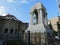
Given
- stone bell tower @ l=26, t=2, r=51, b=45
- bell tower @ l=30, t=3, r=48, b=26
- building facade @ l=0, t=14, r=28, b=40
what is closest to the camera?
stone bell tower @ l=26, t=2, r=51, b=45

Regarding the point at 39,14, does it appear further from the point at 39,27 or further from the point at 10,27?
the point at 10,27

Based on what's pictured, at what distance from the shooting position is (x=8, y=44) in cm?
1300

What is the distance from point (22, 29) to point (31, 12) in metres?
9.54

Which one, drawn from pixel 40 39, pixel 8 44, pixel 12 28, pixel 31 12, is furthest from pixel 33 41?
pixel 12 28

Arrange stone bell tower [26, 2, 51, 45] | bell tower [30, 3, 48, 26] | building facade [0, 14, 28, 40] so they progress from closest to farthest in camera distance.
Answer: stone bell tower [26, 2, 51, 45]
bell tower [30, 3, 48, 26]
building facade [0, 14, 28, 40]

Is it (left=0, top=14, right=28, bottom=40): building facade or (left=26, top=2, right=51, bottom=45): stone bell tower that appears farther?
(left=0, top=14, right=28, bottom=40): building facade

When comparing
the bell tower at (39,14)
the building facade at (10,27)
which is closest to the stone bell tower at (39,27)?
the bell tower at (39,14)

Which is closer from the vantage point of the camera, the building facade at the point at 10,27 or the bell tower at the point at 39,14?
the bell tower at the point at 39,14

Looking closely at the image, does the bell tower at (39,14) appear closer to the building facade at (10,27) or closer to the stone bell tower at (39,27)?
the stone bell tower at (39,27)

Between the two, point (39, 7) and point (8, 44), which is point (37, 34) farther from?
point (39, 7)

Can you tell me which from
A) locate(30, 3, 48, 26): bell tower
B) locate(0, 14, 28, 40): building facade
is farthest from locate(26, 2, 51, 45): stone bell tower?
locate(0, 14, 28, 40): building facade

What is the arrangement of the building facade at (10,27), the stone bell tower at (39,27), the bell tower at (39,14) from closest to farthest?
the stone bell tower at (39,27)
the bell tower at (39,14)
the building facade at (10,27)

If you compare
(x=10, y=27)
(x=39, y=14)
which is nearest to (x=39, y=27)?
(x=39, y=14)

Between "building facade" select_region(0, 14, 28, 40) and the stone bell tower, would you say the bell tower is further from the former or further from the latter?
"building facade" select_region(0, 14, 28, 40)
